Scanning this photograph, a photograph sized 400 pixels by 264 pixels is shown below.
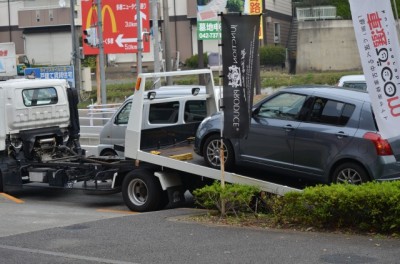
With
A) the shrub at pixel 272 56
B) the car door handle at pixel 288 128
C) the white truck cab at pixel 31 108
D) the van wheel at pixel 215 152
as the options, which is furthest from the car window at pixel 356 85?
the shrub at pixel 272 56

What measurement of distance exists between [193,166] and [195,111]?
2591 millimetres

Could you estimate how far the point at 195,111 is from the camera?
14.6m

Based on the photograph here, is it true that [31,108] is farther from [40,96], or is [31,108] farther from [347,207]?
[347,207]

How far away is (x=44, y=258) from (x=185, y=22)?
45.2 m

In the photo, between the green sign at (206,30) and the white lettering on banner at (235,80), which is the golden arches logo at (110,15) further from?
the white lettering on banner at (235,80)

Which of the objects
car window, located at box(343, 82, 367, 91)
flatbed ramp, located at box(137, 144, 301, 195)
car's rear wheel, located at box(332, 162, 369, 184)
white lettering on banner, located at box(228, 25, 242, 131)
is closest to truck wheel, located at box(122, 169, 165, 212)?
flatbed ramp, located at box(137, 144, 301, 195)

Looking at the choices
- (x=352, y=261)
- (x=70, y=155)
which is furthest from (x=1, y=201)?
(x=352, y=261)

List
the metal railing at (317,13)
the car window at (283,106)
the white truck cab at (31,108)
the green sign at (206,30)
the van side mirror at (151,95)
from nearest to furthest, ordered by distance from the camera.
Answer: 1. the car window at (283,106)
2. the van side mirror at (151,95)
3. the white truck cab at (31,108)
4. the green sign at (206,30)
5. the metal railing at (317,13)

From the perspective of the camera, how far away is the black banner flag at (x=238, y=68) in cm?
1073

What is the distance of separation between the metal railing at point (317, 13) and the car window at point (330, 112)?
3724cm

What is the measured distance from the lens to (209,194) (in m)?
11.1

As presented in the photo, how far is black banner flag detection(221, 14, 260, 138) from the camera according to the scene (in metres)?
10.7

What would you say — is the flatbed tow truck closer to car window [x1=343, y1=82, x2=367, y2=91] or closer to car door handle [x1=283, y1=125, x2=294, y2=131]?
car door handle [x1=283, y1=125, x2=294, y2=131]

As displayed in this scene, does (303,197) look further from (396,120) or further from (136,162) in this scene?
(136,162)
